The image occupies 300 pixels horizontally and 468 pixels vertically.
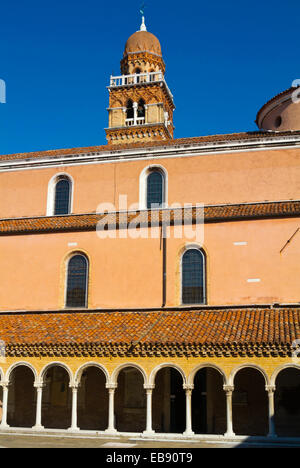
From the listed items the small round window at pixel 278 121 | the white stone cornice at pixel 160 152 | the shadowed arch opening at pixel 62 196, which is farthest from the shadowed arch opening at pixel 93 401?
the small round window at pixel 278 121

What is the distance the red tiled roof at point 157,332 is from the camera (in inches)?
747

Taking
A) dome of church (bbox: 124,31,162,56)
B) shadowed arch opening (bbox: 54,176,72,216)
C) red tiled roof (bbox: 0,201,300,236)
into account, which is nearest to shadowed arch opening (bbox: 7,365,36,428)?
red tiled roof (bbox: 0,201,300,236)

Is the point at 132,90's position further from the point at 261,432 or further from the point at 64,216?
the point at 261,432

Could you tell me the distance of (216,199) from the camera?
2519 cm

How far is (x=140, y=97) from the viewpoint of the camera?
50.7 m

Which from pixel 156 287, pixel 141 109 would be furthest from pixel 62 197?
pixel 141 109

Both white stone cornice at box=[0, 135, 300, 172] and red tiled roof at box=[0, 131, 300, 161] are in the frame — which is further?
red tiled roof at box=[0, 131, 300, 161]

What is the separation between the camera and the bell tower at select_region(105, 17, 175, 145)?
1941 inches

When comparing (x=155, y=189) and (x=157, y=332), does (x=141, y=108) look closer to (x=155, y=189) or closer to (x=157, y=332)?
(x=155, y=189)

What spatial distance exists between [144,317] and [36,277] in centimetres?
552

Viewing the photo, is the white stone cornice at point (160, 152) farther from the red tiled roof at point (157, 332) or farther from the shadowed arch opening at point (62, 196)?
the red tiled roof at point (157, 332)

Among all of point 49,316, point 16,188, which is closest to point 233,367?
point 49,316

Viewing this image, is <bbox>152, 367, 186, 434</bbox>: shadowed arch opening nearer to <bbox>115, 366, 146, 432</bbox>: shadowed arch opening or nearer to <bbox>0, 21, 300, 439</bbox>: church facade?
<bbox>0, 21, 300, 439</bbox>: church facade

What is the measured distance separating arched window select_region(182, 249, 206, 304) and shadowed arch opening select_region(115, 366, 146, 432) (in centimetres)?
357
